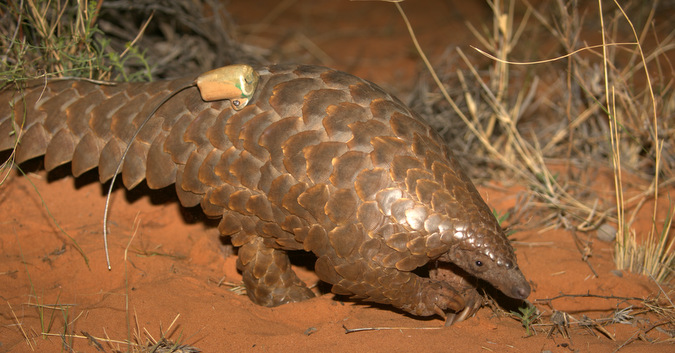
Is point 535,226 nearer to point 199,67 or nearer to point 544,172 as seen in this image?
point 544,172

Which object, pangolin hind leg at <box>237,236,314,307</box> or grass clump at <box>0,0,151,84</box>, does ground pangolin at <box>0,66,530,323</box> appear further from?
grass clump at <box>0,0,151,84</box>

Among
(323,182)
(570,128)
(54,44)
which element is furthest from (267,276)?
(570,128)

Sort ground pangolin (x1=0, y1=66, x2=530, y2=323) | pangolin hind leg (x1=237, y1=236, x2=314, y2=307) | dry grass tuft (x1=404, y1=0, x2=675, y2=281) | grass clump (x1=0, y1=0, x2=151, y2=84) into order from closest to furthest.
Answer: ground pangolin (x1=0, y1=66, x2=530, y2=323)
pangolin hind leg (x1=237, y1=236, x2=314, y2=307)
grass clump (x1=0, y1=0, x2=151, y2=84)
dry grass tuft (x1=404, y1=0, x2=675, y2=281)

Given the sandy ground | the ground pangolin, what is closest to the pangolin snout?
the ground pangolin

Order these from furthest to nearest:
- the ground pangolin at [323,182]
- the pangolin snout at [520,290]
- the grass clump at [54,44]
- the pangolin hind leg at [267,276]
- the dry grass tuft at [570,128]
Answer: the dry grass tuft at [570,128], the grass clump at [54,44], the pangolin hind leg at [267,276], the pangolin snout at [520,290], the ground pangolin at [323,182]

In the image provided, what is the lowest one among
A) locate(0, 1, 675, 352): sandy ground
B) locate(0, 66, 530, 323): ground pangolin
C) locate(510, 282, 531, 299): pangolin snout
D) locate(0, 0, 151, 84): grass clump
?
locate(0, 1, 675, 352): sandy ground

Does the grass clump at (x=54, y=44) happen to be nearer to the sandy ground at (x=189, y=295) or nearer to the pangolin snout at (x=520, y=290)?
the sandy ground at (x=189, y=295)

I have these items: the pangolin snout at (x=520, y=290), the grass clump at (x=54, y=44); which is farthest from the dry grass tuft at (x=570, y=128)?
the grass clump at (x=54, y=44)
